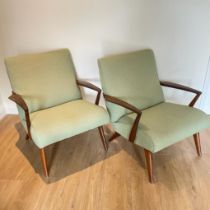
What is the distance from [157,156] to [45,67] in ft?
4.29

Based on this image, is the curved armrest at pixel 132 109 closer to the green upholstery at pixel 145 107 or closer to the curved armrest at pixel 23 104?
the green upholstery at pixel 145 107

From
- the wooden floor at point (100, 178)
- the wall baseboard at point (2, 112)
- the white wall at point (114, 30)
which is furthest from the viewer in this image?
the wall baseboard at point (2, 112)

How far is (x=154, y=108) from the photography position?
1956mm

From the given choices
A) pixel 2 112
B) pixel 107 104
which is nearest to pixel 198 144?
pixel 107 104

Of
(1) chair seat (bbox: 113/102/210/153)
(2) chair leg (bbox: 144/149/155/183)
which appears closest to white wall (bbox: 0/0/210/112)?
(1) chair seat (bbox: 113/102/210/153)

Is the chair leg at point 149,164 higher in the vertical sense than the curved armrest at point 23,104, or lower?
lower

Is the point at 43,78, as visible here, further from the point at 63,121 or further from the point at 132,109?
the point at 132,109

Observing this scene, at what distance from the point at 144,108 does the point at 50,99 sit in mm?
859

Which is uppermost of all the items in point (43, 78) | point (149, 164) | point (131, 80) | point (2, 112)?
point (43, 78)

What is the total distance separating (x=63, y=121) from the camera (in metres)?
1.70

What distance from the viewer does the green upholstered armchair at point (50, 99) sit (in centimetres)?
167

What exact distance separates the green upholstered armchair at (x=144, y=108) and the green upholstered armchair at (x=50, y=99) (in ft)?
0.51

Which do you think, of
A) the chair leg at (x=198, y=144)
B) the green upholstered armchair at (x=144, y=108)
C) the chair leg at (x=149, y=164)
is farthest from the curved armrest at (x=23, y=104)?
the chair leg at (x=198, y=144)

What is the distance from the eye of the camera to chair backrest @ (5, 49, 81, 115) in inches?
76.2
